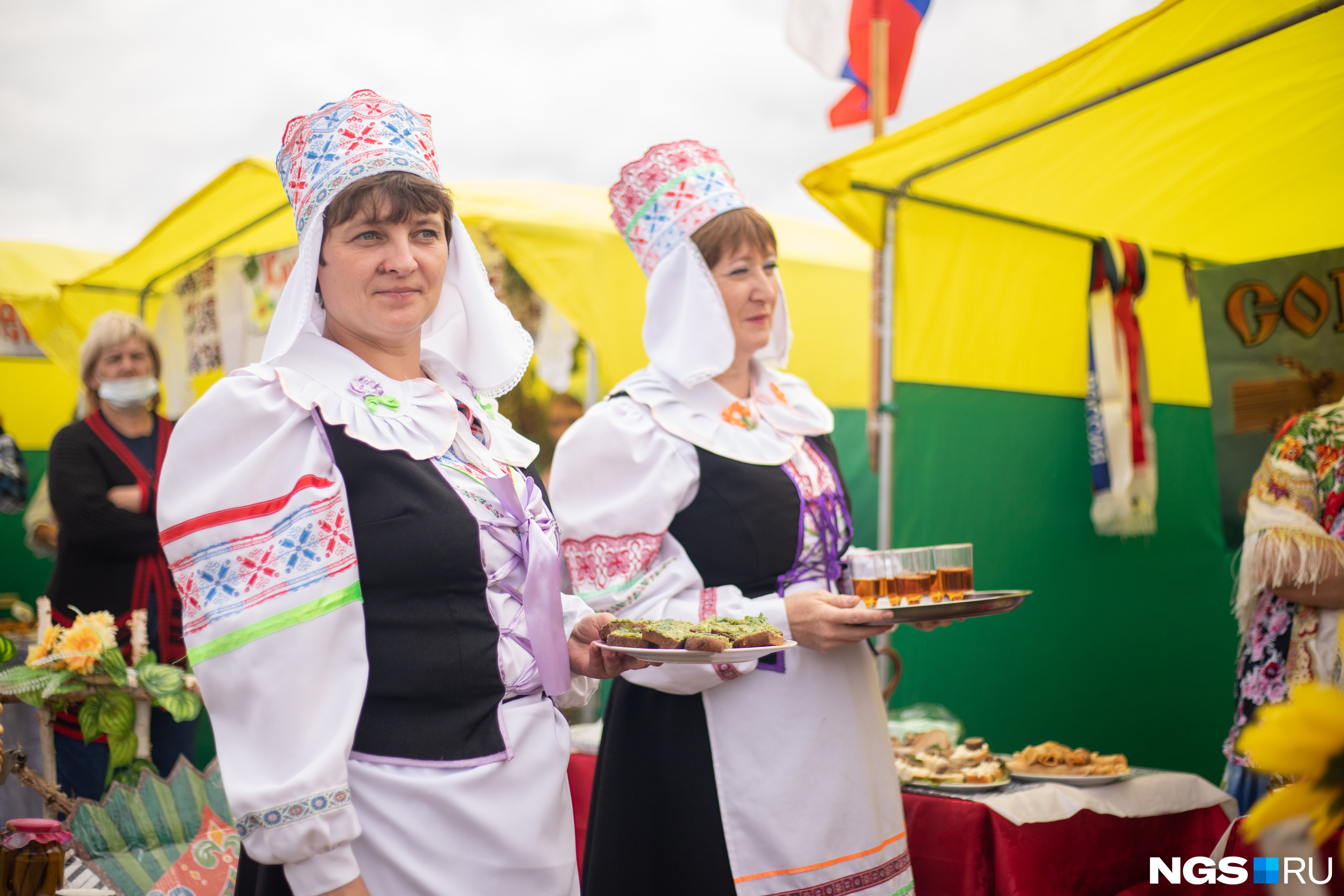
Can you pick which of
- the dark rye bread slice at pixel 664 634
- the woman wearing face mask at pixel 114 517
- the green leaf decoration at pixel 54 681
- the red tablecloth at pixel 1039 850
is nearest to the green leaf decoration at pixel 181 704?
the green leaf decoration at pixel 54 681

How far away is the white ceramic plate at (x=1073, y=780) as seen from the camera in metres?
2.99

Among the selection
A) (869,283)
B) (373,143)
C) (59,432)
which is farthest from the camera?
(869,283)

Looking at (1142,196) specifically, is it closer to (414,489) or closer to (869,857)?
(869,857)

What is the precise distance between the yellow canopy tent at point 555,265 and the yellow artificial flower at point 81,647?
94.3 inches

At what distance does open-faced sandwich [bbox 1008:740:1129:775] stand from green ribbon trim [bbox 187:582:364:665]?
2.33 m

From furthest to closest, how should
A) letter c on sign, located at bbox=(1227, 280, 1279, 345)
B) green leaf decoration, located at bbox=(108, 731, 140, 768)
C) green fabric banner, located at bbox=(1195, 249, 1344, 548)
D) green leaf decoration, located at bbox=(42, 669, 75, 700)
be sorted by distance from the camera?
letter c on sign, located at bbox=(1227, 280, 1279, 345) → green fabric banner, located at bbox=(1195, 249, 1344, 548) → green leaf decoration, located at bbox=(108, 731, 140, 768) → green leaf decoration, located at bbox=(42, 669, 75, 700)

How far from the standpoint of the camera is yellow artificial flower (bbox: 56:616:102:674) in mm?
2926

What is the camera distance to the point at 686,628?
6.29 feet

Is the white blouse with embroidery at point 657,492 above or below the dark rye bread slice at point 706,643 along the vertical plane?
above

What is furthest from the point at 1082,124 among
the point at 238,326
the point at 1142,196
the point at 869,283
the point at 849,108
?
the point at 238,326

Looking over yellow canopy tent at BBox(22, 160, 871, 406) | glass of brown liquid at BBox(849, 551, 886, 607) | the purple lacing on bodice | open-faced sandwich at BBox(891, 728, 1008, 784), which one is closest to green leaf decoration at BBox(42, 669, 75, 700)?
the purple lacing on bodice

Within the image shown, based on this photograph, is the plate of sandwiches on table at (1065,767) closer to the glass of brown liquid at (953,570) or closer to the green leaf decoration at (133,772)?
the glass of brown liquid at (953,570)

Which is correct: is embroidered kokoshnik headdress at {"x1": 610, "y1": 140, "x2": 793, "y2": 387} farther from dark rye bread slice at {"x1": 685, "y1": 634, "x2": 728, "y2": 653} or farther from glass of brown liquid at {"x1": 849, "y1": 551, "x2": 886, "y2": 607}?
dark rye bread slice at {"x1": 685, "y1": 634, "x2": 728, "y2": 653}

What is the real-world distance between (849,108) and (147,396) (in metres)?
4.03
